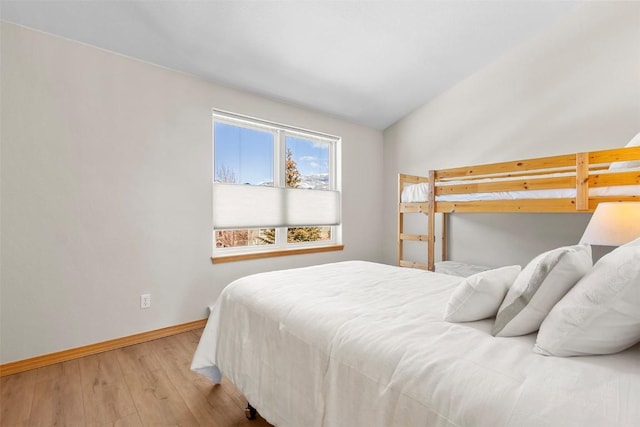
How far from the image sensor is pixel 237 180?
317 cm

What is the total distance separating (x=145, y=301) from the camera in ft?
8.25

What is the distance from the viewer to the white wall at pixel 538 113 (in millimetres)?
2590

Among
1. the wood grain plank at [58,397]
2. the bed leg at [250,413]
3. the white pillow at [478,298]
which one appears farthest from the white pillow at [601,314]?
the wood grain plank at [58,397]

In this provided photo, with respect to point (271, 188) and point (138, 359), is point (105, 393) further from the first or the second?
point (271, 188)

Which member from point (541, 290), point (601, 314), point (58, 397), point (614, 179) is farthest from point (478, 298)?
point (58, 397)

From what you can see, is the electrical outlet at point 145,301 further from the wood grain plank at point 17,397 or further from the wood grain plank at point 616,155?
the wood grain plank at point 616,155

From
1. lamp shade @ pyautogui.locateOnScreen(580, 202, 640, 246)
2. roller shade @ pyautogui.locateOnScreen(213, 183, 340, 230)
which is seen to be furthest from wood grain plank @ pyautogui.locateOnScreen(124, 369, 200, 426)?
lamp shade @ pyautogui.locateOnScreen(580, 202, 640, 246)

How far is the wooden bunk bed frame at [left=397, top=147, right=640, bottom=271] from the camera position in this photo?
1.95 metres

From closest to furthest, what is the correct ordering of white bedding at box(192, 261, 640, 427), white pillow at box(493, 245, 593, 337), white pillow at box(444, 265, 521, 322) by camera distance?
white bedding at box(192, 261, 640, 427), white pillow at box(493, 245, 593, 337), white pillow at box(444, 265, 521, 322)

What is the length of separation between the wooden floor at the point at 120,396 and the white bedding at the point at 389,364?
0.76 feet

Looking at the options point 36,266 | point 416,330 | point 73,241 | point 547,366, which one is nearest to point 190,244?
point 73,241

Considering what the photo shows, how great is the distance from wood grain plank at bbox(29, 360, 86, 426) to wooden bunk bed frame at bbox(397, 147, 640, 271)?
9.61 feet

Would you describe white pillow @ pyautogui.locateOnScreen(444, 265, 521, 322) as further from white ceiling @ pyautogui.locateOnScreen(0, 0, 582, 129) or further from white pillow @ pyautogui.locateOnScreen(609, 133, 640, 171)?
white ceiling @ pyautogui.locateOnScreen(0, 0, 582, 129)

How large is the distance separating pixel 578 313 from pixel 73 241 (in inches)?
112
